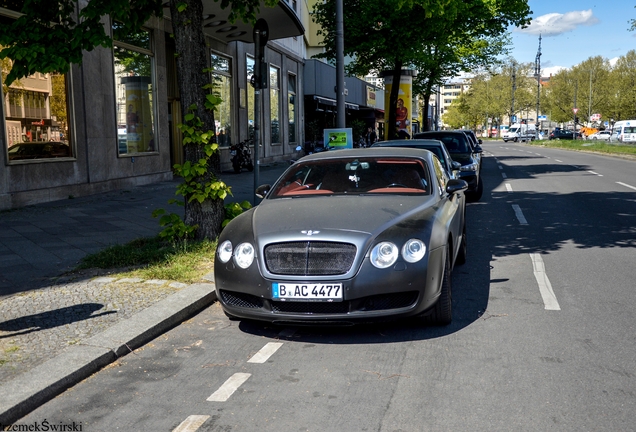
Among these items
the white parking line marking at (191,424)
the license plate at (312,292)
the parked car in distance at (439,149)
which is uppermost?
the parked car in distance at (439,149)

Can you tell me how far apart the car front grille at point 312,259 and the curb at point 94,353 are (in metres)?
1.17

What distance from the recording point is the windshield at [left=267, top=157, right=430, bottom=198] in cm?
611

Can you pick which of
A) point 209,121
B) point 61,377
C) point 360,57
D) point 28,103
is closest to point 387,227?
point 61,377

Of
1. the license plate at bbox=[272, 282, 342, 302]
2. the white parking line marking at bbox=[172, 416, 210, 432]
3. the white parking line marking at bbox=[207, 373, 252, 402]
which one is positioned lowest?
the white parking line marking at bbox=[207, 373, 252, 402]

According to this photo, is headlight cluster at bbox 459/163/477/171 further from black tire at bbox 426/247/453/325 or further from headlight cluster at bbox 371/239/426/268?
headlight cluster at bbox 371/239/426/268

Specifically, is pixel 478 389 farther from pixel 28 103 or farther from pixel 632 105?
pixel 632 105

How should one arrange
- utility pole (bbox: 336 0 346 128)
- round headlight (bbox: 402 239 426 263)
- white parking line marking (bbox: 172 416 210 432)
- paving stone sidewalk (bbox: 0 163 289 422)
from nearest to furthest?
white parking line marking (bbox: 172 416 210 432), paving stone sidewalk (bbox: 0 163 289 422), round headlight (bbox: 402 239 426 263), utility pole (bbox: 336 0 346 128)

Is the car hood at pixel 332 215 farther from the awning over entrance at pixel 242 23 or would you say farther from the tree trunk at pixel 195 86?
the awning over entrance at pixel 242 23

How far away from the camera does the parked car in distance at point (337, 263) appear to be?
15.3 feet

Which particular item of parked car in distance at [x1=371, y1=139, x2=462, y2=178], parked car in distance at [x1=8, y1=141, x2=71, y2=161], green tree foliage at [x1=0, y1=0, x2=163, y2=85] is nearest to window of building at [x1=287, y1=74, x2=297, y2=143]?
parked car in distance at [x1=8, y1=141, x2=71, y2=161]

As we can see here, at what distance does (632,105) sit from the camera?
73.1m

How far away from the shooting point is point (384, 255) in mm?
4715

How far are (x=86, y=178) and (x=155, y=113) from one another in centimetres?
413

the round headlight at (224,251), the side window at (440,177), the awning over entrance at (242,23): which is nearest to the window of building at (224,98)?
the awning over entrance at (242,23)
